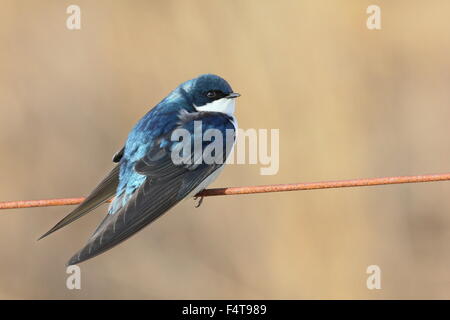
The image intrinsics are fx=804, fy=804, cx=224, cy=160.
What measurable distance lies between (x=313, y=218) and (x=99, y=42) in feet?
4.68

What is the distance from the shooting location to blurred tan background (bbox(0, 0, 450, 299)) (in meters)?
4.01

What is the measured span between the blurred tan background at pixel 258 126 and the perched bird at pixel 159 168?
0.82m

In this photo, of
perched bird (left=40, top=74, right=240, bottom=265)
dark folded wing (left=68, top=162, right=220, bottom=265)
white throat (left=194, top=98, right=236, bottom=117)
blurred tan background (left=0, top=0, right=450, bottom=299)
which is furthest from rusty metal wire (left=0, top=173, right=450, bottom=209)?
blurred tan background (left=0, top=0, right=450, bottom=299)

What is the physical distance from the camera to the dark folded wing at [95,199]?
8.83 ft

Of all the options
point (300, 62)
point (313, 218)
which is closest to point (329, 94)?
point (300, 62)

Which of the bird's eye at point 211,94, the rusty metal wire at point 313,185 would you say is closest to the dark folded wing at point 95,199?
the rusty metal wire at point 313,185

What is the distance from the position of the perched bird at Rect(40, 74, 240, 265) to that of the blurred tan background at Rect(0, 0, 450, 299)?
816 mm

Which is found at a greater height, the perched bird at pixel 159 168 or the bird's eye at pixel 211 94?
the bird's eye at pixel 211 94

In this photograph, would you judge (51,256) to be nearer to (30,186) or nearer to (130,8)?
(30,186)

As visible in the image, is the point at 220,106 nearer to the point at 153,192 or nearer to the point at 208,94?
the point at 208,94

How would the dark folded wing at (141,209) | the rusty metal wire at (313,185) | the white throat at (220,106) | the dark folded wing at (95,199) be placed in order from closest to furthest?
the rusty metal wire at (313,185)
the dark folded wing at (141,209)
the dark folded wing at (95,199)
the white throat at (220,106)

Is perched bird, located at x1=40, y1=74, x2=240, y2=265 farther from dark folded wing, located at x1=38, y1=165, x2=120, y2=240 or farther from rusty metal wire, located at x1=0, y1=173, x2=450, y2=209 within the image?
rusty metal wire, located at x1=0, y1=173, x2=450, y2=209

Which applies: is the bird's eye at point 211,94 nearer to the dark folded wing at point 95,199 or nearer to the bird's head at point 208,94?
the bird's head at point 208,94

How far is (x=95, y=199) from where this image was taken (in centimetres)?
283
